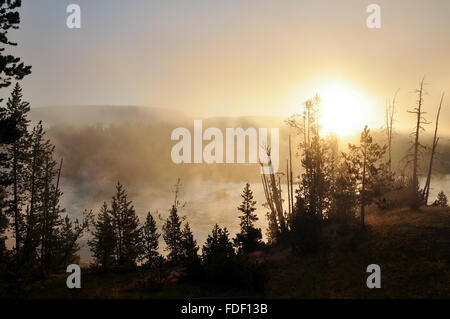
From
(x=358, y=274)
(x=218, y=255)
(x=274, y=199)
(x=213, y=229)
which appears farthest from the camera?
(x=274, y=199)

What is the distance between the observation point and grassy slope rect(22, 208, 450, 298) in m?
14.2

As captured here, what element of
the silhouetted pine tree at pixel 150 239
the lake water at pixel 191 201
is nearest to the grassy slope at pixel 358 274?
the silhouetted pine tree at pixel 150 239

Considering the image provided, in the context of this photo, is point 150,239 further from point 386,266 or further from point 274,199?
point 386,266

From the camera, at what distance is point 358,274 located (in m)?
16.4

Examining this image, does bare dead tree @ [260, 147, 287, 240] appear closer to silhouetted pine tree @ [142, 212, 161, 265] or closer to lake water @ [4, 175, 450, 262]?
silhouetted pine tree @ [142, 212, 161, 265]

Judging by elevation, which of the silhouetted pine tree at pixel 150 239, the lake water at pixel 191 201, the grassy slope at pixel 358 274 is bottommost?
the lake water at pixel 191 201

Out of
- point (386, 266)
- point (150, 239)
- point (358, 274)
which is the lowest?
point (150, 239)

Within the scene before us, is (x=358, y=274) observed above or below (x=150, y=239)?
above

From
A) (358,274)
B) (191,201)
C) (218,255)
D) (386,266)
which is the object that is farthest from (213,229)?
(191,201)

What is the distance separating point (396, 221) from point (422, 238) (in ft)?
15.7

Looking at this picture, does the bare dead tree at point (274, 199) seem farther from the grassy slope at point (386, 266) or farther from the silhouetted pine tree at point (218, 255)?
the silhouetted pine tree at point (218, 255)

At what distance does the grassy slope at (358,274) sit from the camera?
14.2 m

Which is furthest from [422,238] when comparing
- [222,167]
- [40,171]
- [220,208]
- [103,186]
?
[222,167]
